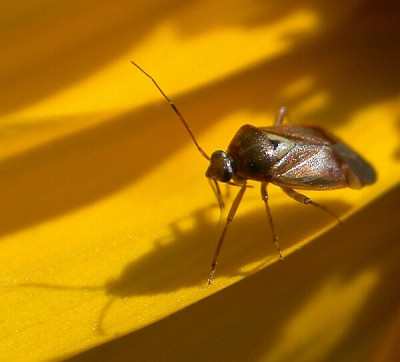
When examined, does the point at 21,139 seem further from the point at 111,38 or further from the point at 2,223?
the point at 111,38

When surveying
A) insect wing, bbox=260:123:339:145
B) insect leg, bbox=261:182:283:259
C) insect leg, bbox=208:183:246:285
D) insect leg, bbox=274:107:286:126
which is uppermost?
insect leg, bbox=274:107:286:126

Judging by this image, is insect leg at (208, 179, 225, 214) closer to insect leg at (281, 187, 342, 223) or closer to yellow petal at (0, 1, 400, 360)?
yellow petal at (0, 1, 400, 360)

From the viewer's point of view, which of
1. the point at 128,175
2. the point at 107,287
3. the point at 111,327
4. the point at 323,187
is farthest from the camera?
the point at 323,187

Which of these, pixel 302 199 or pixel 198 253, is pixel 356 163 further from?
pixel 198 253

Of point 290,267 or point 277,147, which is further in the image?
point 277,147

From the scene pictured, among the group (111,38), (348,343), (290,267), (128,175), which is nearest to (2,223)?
(128,175)

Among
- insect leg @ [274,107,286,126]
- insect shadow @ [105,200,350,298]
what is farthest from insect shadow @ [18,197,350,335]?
insect leg @ [274,107,286,126]

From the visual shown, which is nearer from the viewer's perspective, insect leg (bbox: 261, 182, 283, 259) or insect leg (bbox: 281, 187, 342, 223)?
insect leg (bbox: 261, 182, 283, 259)
